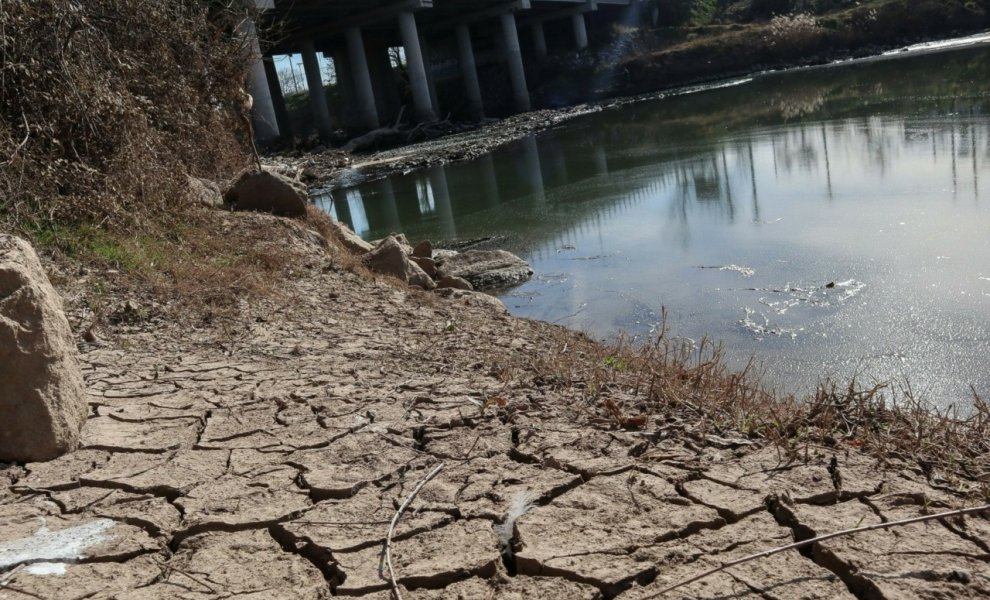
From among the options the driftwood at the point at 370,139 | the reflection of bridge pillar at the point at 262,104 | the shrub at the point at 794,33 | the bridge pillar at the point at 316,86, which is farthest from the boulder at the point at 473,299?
the shrub at the point at 794,33

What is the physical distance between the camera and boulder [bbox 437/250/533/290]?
408 inches

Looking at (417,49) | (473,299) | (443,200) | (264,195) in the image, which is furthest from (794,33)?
(473,299)

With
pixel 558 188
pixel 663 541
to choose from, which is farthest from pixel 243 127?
pixel 663 541

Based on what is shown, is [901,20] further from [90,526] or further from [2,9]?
[90,526]

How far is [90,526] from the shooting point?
3.20 metres

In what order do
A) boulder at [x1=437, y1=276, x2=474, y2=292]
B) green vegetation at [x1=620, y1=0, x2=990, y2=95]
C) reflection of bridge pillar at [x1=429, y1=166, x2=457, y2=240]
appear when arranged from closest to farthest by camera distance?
1. boulder at [x1=437, y1=276, x2=474, y2=292]
2. reflection of bridge pillar at [x1=429, y1=166, x2=457, y2=240]
3. green vegetation at [x1=620, y1=0, x2=990, y2=95]

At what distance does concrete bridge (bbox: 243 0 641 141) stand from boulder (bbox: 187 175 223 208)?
17671 mm

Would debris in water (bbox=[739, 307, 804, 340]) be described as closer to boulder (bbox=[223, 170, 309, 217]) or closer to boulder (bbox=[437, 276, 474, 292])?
boulder (bbox=[437, 276, 474, 292])

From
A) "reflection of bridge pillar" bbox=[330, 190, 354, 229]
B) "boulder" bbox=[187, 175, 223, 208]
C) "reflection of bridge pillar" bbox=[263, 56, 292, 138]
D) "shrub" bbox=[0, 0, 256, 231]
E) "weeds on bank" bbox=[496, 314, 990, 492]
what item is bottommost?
"weeds on bank" bbox=[496, 314, 990, 492]


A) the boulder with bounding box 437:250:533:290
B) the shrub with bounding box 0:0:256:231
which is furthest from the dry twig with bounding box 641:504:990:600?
the boulder with bounding box 437:250:533:290

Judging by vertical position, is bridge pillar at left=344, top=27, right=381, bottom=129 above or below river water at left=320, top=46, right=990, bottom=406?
above

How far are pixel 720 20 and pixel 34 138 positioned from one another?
52957mm

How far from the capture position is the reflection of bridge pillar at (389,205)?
16.0 meters

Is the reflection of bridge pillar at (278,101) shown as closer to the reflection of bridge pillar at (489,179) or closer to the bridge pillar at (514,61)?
the bridge pillar at (514,61)
